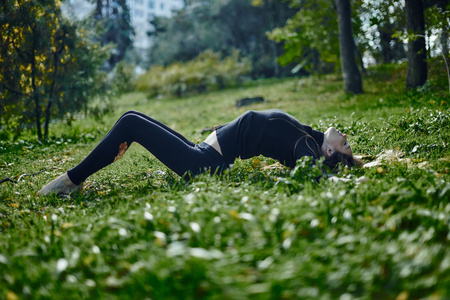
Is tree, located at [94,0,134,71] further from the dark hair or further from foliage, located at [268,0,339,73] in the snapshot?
the dark hair

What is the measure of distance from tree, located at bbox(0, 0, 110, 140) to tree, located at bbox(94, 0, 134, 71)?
16852 millimetres

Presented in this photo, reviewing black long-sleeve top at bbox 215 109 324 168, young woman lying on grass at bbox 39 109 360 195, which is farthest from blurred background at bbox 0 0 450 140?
black long-sleeve top at bbox 215 109 324 168

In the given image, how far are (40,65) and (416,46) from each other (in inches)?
365

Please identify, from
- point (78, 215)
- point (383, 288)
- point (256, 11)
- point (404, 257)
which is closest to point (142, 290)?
point (383, 288)

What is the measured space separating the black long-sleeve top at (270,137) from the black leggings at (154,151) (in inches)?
7.8

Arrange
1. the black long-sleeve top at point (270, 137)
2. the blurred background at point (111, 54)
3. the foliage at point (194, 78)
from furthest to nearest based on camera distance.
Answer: the foliage at point (194, 78)
the blurred background at point (111, 54)
the black long-sleeve top at point (270, 137)

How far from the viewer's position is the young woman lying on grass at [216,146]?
3.32 metres

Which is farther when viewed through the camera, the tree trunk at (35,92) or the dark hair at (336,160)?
the tree trunk at (35,92)

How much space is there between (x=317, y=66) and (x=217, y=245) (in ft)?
59.7

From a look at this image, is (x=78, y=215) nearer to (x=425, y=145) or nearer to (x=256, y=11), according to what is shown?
(x=425, y=145)

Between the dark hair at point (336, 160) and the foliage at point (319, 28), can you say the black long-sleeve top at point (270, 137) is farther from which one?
the foliage at point (319, 28)

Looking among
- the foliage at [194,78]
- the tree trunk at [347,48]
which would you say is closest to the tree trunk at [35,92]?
the tree trunk at [347,48]

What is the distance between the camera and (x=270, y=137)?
131 inches

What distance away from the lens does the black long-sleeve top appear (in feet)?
10.7
